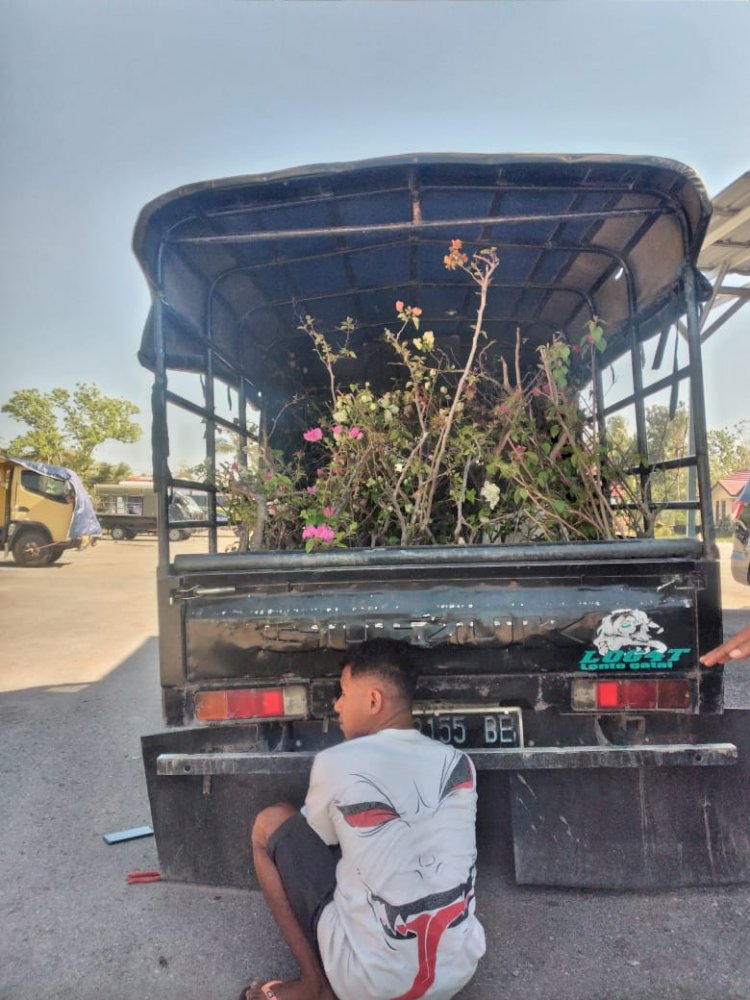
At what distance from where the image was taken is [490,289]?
13.3 ft

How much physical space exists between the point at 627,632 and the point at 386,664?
0.86 meters

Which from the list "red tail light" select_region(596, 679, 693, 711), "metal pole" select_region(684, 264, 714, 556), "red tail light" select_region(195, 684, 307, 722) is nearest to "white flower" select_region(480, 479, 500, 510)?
"metal pole" select_region(684, 264, 714, 556)

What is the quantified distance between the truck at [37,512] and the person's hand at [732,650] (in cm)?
1844

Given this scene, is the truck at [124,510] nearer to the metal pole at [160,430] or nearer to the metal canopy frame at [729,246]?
the metal canopy frame at [729,246]

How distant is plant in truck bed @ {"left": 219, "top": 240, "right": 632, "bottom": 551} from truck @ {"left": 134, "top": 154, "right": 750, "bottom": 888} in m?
0.02

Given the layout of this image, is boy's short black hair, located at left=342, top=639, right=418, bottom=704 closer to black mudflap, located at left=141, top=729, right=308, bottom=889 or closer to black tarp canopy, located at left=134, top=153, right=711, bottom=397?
black mudflap, located at left=141, top=729, right=308, bottom=889

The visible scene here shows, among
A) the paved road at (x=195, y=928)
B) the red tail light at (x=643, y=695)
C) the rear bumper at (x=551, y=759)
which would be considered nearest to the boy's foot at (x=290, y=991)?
the paved road at (x=195, y=928)

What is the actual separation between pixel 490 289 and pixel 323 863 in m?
3.16

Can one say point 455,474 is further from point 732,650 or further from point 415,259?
point 732,650

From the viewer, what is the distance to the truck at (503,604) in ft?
7.93

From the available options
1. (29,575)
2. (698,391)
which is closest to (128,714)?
(698,391)

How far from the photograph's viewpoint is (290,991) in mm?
1932

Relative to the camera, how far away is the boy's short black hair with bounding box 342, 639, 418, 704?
7.01 feet

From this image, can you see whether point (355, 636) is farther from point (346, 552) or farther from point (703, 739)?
point (703, 739)
